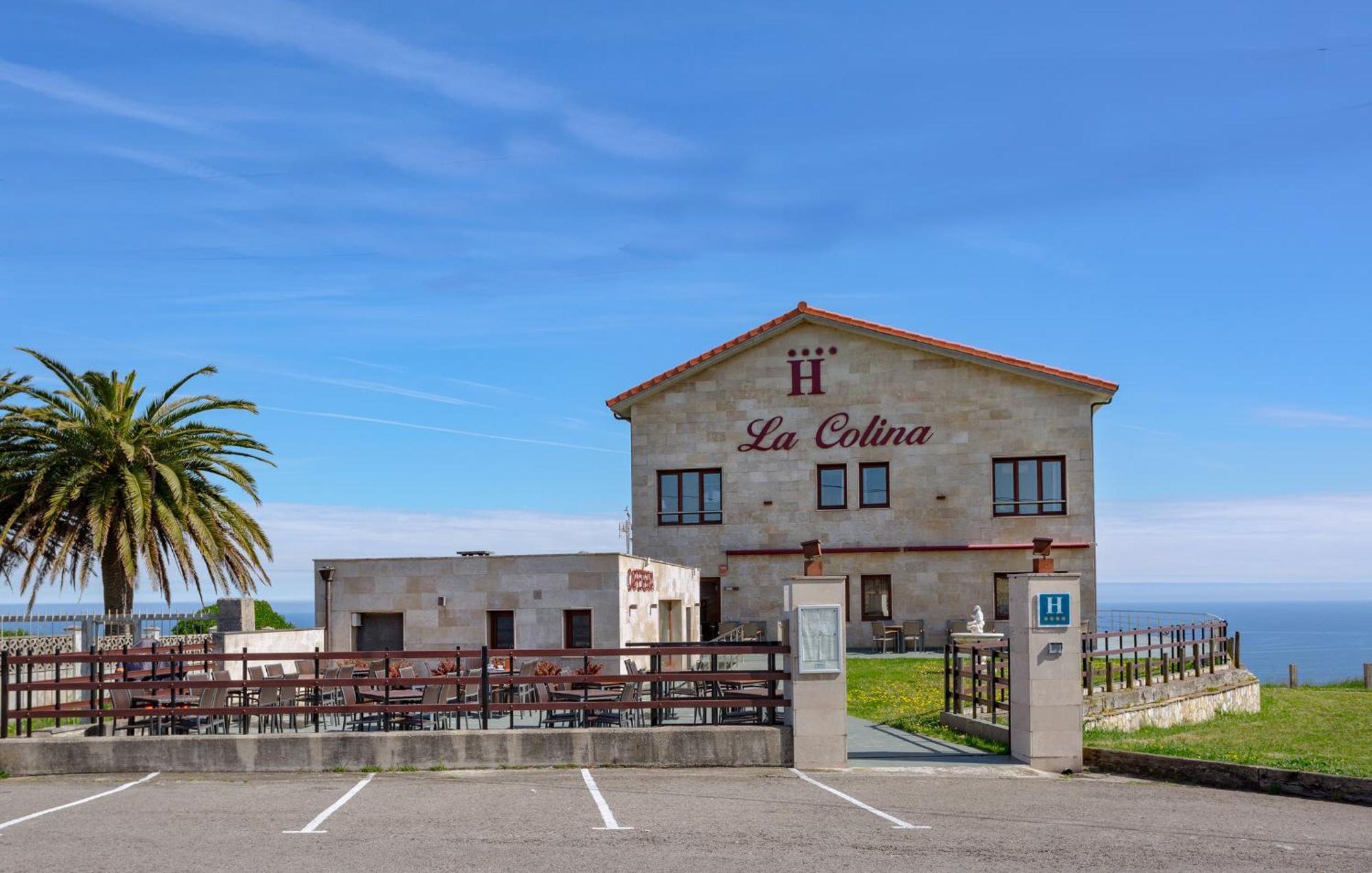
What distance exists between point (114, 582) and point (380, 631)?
975 cm

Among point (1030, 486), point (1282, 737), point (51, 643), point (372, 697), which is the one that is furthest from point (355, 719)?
point (1030, 486)

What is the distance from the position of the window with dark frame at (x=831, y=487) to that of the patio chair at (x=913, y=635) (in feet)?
14.2

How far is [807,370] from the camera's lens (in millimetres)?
40469

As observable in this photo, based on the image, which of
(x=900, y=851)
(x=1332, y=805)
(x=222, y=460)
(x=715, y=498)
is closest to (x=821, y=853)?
(x=900, y=851)

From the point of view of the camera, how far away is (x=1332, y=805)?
13703 millimetres

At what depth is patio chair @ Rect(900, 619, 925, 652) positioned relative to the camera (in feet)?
121

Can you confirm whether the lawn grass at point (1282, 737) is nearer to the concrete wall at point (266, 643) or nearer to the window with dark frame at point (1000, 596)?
the window with dark frame at point (1000, 596)

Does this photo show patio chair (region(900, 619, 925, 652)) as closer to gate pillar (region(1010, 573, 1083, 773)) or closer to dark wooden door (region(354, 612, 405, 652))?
dark wooden door (region(354, 612, 405, 652))

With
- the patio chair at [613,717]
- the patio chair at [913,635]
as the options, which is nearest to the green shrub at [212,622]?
the patio chair at [913,635]

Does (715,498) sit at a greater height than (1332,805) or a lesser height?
greater

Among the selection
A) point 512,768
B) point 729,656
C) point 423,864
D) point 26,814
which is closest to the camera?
point 423,864

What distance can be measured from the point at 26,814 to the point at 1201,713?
2227 cm

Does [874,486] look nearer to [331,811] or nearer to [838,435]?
[838,435]

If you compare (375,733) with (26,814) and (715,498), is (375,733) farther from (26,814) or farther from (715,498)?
(715,498)
